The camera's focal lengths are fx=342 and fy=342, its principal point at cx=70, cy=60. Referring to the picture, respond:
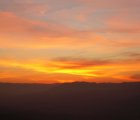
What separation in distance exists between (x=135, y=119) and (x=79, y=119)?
23578 mm

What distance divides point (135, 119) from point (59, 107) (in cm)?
7310

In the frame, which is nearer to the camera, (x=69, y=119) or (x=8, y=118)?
(x=8, y=118)

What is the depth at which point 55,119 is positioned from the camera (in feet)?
449

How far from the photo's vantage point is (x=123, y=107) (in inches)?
7721

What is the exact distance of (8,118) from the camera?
12456 centimetres

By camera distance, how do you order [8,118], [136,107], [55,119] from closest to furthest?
[8,118] < [55,119] < [136,107]

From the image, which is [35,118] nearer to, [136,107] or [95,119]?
[95,119]

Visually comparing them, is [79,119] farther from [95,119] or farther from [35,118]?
[35,118]

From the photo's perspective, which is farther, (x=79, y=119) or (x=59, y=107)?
(x=59, y=107)

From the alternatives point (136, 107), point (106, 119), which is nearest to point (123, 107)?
point (136, 107)

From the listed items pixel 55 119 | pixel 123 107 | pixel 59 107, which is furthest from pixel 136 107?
pixel 55 119

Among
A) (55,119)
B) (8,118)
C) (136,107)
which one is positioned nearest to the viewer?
(8,118)

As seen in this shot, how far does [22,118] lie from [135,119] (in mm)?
43481

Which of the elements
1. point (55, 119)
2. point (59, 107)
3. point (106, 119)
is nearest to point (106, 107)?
point (59, 107)
